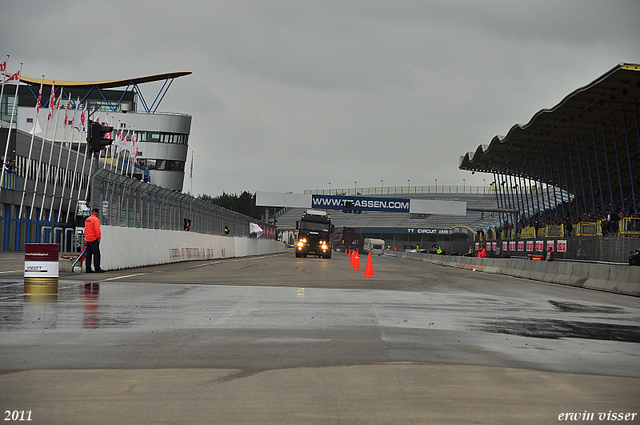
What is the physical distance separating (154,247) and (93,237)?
9780 millimetres

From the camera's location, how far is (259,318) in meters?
10.4

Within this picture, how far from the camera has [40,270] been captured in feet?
44.0

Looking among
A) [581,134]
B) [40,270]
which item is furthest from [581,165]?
[40,270]

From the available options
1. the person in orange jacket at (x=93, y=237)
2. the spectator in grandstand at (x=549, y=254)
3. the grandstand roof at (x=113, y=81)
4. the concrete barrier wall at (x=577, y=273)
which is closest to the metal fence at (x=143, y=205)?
the person in orange jacket at (x=93, y=237)

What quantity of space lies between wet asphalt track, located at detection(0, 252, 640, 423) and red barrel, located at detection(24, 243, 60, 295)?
0.40 metres

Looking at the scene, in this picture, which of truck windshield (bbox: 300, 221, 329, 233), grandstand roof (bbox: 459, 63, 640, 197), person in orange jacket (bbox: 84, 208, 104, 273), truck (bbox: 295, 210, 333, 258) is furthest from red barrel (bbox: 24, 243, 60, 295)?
truck windshield (bbox: 300, 221, 329, 233)

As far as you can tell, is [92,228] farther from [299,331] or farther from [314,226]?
[314,226]

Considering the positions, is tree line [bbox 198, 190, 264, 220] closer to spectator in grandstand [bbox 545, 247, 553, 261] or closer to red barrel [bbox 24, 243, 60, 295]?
spectator in grandstand [bbox 545, 247, 553, 261]

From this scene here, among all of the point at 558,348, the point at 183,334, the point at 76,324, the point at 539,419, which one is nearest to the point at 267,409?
the point at 539,419

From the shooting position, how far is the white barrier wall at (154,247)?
23719 mm

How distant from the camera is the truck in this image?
52.3 m

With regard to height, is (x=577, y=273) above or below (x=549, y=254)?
below

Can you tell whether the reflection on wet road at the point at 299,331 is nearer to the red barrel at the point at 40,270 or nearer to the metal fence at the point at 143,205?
the red barrel at the point at 40,270

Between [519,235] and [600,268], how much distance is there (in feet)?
125
